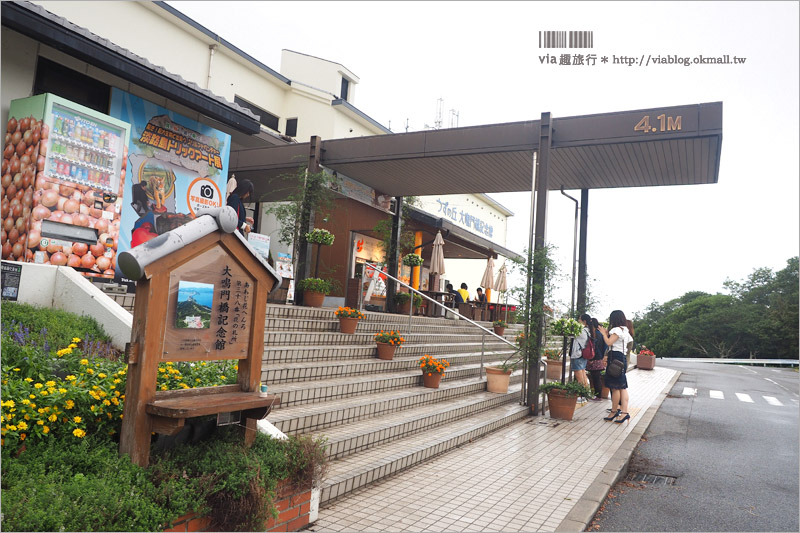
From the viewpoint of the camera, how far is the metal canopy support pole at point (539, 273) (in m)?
8.69

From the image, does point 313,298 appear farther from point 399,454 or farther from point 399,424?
point 399,454

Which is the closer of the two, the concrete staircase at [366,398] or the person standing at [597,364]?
the concrete staircase at [366,398]

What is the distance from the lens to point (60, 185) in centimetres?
644

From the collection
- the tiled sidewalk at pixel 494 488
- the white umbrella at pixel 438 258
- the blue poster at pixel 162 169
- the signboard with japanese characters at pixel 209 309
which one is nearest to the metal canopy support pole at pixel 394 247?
the white umbrella at pixel 438 258

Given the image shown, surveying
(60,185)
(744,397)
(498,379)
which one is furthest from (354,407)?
(744,397)

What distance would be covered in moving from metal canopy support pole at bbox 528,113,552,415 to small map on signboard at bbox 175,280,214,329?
20.7 feet

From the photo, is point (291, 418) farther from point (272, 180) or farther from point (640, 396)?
point (640, 396)

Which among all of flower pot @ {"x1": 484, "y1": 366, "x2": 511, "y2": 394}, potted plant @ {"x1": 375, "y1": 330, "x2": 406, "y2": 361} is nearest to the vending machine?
potted plant @ {"x1": 375, "y1": 330, "x2": 406, "y2": 361}

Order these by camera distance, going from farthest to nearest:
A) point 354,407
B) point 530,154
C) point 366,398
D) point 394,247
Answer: point 394,247, point 530,154, point 366,398, point 354,407

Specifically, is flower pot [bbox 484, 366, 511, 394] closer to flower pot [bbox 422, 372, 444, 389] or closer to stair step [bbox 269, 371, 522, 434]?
stair step [bbox 269, 371, 522, 434]

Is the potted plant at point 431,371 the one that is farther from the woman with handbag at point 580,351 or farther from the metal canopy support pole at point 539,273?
the woman with handbag at point 580,351

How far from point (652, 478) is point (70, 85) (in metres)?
8.71

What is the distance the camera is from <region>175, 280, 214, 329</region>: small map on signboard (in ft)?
10.6

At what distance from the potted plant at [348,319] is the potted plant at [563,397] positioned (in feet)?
10.6
